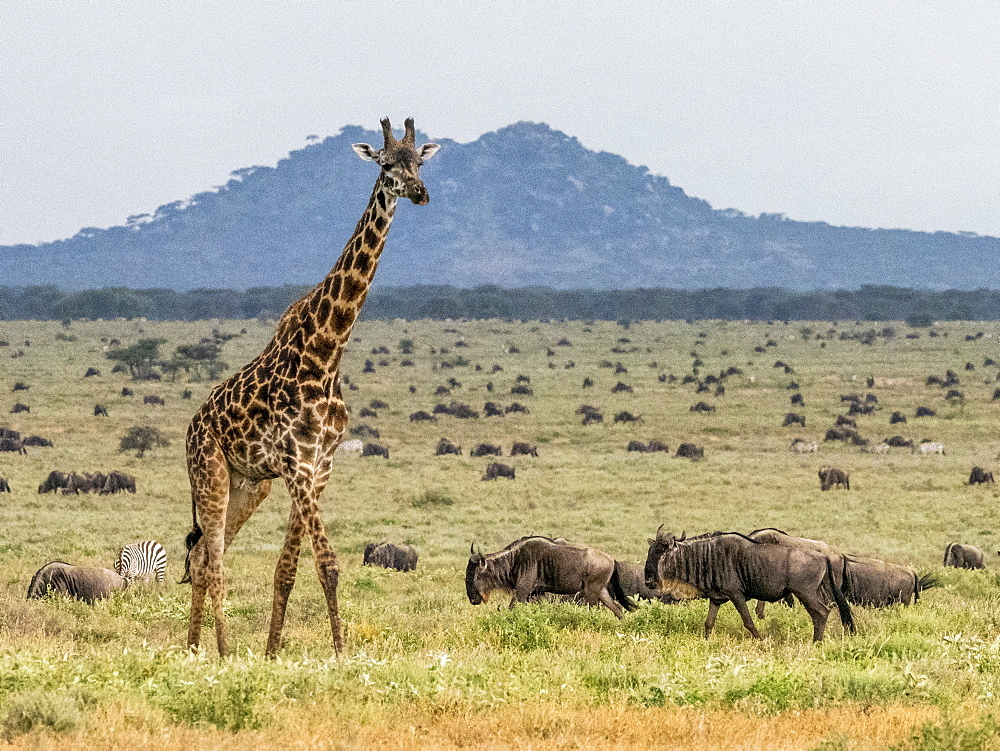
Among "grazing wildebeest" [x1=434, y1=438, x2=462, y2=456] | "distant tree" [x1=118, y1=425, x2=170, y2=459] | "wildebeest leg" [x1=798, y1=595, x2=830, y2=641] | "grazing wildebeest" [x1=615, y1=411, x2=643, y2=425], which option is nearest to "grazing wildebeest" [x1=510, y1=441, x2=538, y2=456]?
"grazing wildebeest" [x1=434, y1=438, x2=462, y2=456]

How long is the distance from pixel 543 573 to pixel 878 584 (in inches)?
166

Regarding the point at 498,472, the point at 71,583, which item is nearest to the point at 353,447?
the point at 498,472

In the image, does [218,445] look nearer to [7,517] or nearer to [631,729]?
[631,729]

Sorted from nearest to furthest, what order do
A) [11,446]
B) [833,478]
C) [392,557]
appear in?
1. [392,557]
2. [833,478]
3. [11,446]

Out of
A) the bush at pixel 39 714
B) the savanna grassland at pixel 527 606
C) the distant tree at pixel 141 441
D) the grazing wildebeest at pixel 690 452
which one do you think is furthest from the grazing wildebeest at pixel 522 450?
the bush at pixel 39 714

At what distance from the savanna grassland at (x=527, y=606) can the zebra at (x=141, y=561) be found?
1019 mm

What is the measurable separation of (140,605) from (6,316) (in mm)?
131356

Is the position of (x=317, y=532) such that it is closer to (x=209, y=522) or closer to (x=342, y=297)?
(x=209, y=522)

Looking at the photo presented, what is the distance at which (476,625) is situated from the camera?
1229cm

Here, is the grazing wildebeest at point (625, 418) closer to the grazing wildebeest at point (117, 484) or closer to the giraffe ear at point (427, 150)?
the grazing wildebeest at point (117, 484)

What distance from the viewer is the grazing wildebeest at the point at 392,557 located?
2067 centimetres

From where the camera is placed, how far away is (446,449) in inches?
1647

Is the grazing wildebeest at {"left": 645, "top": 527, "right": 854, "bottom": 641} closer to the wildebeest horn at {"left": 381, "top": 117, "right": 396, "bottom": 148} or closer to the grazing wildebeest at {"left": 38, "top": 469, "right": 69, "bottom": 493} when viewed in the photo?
the wildebeest horn at {"left": 381, "top": 117, "right": 396, "bottom": 148}

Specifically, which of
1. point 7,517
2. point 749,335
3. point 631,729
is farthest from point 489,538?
point 749,335
